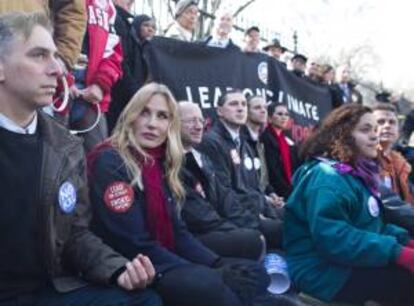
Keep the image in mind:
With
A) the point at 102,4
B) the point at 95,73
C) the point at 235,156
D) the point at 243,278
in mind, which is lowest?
the point at 243,278

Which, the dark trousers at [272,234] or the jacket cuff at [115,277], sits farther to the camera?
the dark trousers at [272,234]

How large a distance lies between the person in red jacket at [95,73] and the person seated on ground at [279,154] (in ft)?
8.97

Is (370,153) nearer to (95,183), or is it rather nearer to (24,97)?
(95,183)

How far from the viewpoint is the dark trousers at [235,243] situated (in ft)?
13.2

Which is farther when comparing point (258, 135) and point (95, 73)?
point (258, 135)

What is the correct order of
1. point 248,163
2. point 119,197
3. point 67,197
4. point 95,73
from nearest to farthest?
point 67,197 < point 119,197 < point 95,73 < point 248,163

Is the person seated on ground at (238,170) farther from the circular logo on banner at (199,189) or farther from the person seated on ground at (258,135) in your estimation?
the circular logo on banner at (199,189)

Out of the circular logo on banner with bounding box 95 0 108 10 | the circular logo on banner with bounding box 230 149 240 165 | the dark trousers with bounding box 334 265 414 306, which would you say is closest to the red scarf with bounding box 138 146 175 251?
the dark trousers with bounding box 334 265 414 306

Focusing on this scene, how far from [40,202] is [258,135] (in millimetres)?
4294

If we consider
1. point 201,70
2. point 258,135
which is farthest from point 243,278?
point 201,70

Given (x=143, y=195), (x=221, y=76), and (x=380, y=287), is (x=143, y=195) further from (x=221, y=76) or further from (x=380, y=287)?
(x=221, y=76)

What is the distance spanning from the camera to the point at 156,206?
3023 mm

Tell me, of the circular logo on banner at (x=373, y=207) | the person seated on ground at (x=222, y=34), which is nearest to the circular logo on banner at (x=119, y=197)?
the circular logo on banner at (x=373, y=207)

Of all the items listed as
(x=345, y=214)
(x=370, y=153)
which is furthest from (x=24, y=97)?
(x=370, y=153)
